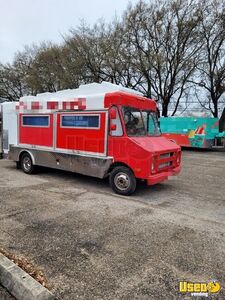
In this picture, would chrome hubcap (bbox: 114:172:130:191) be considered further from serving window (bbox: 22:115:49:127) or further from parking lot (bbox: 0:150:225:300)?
serving window (bbox: 22:115:49:127)

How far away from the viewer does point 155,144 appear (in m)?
6.79

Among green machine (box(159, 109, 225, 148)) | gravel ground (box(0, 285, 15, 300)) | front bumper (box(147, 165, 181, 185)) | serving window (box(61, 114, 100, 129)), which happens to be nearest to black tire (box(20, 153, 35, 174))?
serving window (box(61, 114, 100, 129))

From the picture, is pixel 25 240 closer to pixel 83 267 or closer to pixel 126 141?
pixel 83 267

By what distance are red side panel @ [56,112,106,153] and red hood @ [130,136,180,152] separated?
3.08 ft

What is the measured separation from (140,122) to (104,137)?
1069 millimetres

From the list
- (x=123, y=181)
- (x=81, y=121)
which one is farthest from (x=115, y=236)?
(x=81, y=121)

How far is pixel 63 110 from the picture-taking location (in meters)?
7.94

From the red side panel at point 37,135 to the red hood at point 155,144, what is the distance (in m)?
3.01

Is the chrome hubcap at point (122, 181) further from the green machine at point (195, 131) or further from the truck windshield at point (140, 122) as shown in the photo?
the green machine at point (195, 131)

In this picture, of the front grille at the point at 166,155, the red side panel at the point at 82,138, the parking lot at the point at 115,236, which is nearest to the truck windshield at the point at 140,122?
the red side panel at the point at 82,138

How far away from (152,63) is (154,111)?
1435 centimetres

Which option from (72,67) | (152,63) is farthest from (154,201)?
(72,67)

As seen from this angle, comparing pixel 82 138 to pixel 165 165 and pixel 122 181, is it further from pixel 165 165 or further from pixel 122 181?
pixel 165 165

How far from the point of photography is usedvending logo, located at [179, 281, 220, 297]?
2.97 metres
